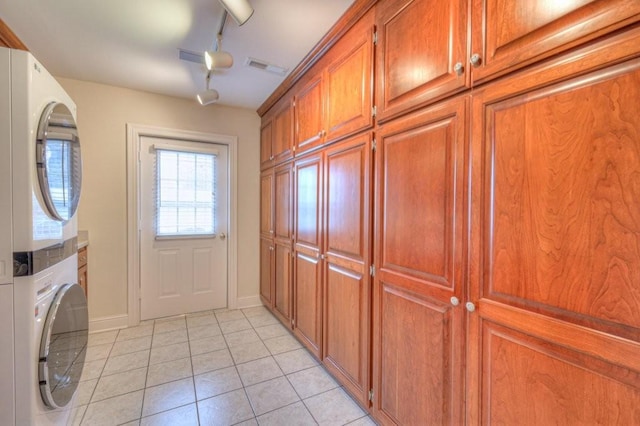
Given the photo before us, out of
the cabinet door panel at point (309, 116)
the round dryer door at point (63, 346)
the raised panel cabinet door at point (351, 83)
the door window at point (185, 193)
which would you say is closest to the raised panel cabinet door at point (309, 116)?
the cabinet door panel at point (309, 116)

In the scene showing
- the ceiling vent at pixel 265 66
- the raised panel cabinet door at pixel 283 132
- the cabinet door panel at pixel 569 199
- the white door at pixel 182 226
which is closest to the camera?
the cabinet door panel at pixel 569 199

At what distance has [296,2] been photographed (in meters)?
1.58

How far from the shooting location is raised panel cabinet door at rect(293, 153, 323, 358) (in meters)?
2.07

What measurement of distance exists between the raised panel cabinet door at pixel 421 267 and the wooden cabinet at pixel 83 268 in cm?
244

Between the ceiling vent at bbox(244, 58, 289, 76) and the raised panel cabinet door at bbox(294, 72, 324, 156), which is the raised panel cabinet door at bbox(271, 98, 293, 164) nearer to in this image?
the raised panel cabinet door at bbox(294, 72, 324, 156)

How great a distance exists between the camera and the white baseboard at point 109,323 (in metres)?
2.65

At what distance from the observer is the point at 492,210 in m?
0.96

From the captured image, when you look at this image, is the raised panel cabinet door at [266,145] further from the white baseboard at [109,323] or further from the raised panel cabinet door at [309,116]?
the white baseboard at [109,323]

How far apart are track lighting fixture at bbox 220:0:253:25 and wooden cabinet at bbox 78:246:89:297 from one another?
220 cm

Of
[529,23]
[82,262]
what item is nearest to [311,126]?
[529,23]

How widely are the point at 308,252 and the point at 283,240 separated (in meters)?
0.56

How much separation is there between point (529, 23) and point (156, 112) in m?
3.19

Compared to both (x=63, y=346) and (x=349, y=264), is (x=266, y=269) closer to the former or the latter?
(x=349, y=264)

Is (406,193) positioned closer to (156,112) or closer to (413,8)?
(413,8)
